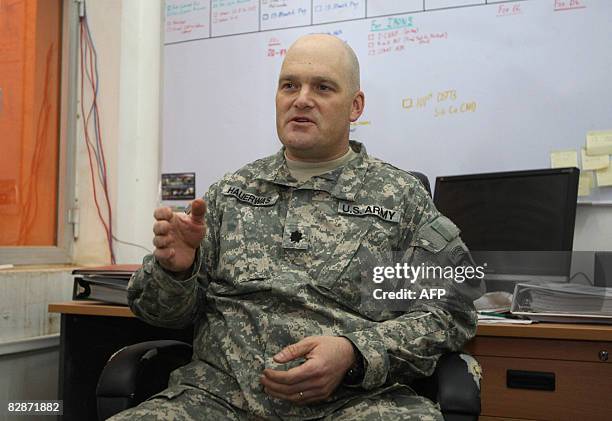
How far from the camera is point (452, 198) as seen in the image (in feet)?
5.85

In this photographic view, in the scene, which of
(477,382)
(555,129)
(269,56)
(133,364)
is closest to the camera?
(477,382)

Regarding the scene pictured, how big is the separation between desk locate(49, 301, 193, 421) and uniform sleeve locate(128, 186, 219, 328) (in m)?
0.34

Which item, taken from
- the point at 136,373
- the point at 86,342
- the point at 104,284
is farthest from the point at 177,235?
the point at 86,342

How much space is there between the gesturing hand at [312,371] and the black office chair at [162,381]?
175 millimetres

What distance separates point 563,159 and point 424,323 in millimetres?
951

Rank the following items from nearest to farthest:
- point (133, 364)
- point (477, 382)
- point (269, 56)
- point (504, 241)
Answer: point (477, 382), point (133, 364), point (504, 241), point (269, 56)

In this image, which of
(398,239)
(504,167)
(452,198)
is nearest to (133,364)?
(398,239)

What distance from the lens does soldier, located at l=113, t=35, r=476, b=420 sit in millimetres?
1111

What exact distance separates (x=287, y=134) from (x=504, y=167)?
87 centimetres

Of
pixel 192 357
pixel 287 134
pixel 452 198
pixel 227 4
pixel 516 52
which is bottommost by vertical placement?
pixel 192 357

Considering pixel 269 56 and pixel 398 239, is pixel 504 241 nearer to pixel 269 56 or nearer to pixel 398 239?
pixel 398 239

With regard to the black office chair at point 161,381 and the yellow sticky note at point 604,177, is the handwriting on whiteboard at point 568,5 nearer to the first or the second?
the yellow sticky note at point 604,177

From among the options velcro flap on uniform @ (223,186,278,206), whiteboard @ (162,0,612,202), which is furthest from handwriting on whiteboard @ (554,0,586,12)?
velcro flap on uniform @ (223,186,278,206)

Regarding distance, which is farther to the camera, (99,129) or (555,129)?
(99,129)
